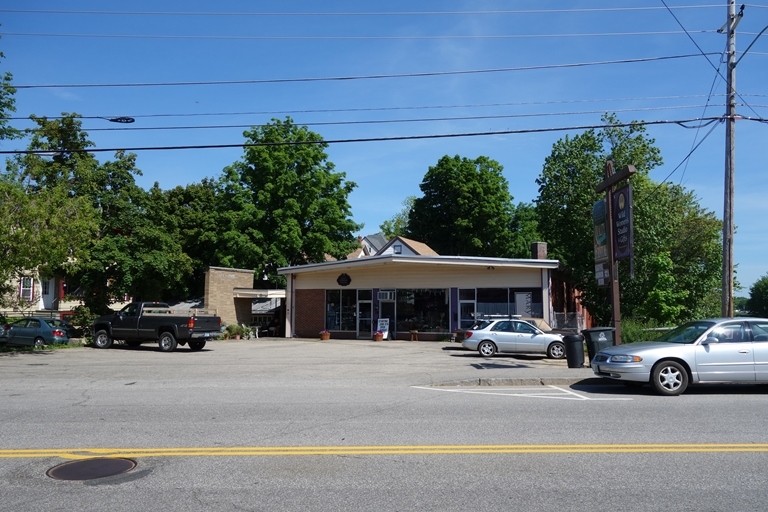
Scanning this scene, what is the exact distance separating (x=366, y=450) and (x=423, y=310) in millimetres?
25223

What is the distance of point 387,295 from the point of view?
3331cm

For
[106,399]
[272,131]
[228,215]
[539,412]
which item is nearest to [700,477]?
[539,412]

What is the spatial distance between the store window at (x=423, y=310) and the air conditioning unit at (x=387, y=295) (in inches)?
12.4

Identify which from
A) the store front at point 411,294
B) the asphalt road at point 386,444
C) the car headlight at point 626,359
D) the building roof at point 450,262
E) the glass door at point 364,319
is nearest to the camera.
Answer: the asphalt road at point 386,444

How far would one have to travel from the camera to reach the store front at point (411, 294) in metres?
30.5

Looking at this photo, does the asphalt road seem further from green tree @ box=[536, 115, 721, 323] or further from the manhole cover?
green tree @ box=[536, 115, 721, 323]

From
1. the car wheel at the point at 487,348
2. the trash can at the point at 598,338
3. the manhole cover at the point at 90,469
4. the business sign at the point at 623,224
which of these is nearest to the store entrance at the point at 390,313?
the car wheel at the point at 487,348

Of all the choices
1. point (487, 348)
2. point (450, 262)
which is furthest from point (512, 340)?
point (450, 262)

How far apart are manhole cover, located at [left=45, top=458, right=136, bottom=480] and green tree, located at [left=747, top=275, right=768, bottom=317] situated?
102024 mm

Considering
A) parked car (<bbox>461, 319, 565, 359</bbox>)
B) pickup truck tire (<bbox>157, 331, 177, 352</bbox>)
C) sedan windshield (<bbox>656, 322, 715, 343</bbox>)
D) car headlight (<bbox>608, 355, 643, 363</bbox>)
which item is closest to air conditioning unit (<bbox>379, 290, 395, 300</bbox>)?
parked car (<bbox>461, 319, 565, 359</bbox>)

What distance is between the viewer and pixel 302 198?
1736 inches

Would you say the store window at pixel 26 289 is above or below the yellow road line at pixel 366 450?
above

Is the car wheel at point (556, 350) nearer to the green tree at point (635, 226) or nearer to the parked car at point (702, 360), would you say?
the parked car at point (702, 360)

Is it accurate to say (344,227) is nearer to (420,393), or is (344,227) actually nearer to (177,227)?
(177,227)
